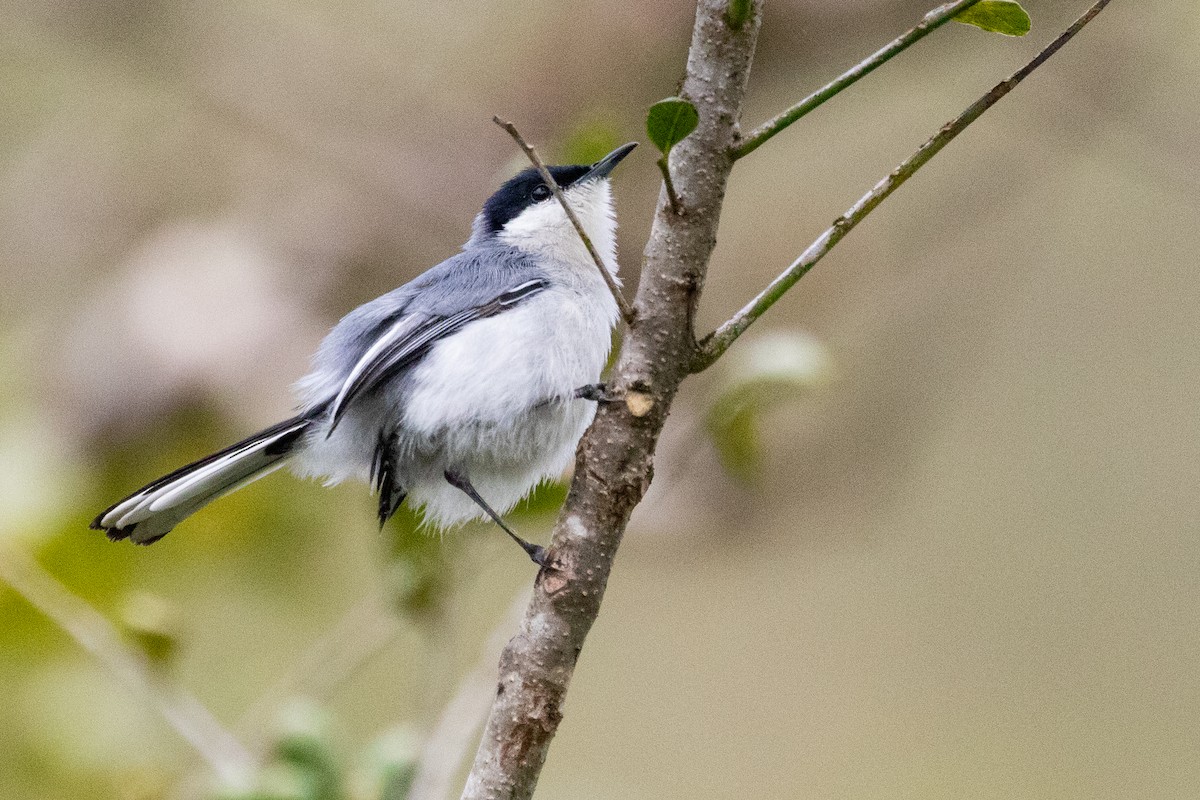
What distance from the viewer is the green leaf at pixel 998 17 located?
1.14 m

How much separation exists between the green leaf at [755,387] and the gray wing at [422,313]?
16.2 inches

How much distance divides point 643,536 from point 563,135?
0.94 m

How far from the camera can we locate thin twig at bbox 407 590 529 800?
4.51 feet

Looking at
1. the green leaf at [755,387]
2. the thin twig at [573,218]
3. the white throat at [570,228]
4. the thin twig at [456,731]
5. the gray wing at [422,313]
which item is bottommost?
the thin twig at [456,731]

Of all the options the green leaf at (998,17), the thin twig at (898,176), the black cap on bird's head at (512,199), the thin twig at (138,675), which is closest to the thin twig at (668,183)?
the thin twig at (898,176)

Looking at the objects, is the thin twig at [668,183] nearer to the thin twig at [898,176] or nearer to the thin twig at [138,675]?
the thin twig at [898,176]

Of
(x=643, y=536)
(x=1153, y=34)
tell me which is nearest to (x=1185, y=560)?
(x=1153, y=34)

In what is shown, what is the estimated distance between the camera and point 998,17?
3.83ft

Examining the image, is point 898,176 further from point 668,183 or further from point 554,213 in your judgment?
point 554,213

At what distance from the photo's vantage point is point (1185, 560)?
3.73 meters

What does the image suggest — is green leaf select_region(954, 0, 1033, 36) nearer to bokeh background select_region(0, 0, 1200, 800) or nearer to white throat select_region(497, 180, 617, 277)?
bokeh background select_region(0, 0, 1200, 800)

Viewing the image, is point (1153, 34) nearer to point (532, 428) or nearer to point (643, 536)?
point (643, 536)

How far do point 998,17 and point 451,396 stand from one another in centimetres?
100

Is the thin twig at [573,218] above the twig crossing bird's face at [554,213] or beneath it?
beneath
